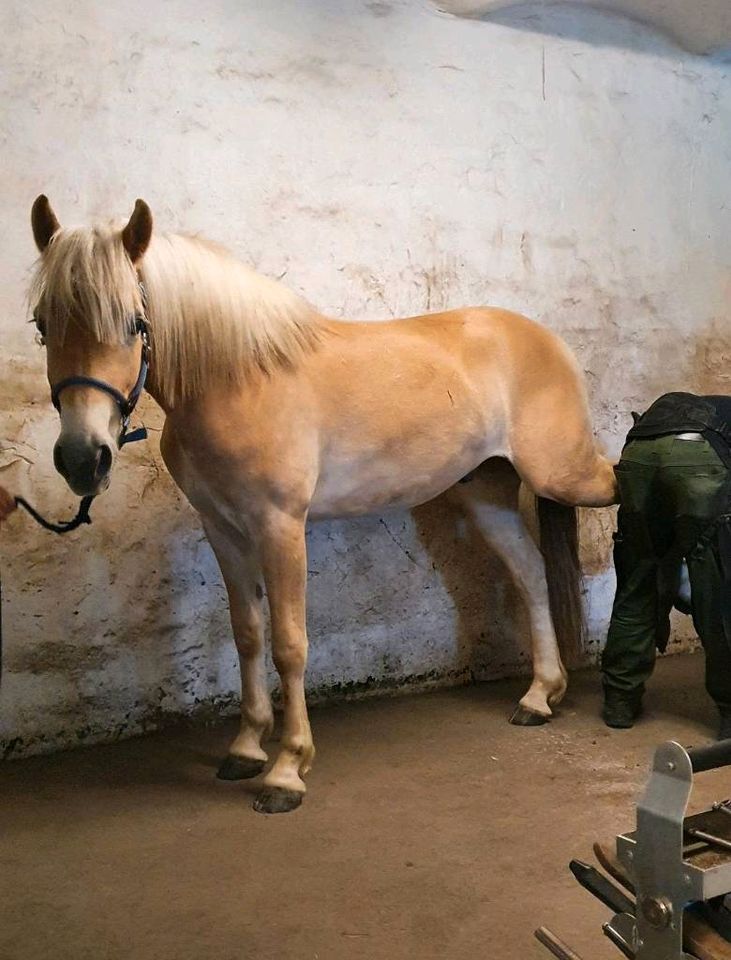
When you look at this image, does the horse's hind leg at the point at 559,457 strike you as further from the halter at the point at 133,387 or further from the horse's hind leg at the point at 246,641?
the halter at the point at 133,387

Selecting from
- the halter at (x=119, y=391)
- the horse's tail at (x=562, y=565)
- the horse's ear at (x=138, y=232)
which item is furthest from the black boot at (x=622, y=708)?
the horse's ear at (x=138, y=232)

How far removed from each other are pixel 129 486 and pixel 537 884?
5.66 ft

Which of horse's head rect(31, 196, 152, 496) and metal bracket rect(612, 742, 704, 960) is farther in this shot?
horse's head rect(31, 196, 152, 496)

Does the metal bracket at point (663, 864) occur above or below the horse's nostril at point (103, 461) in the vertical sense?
below

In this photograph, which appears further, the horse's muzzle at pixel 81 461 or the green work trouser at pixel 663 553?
the green work trouser at pixel 663 553

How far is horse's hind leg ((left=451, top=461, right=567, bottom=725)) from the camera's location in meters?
3.20

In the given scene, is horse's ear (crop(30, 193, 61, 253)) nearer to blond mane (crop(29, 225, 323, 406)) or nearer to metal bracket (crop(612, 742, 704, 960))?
blond mane (crop(29, 225, 323, 406))

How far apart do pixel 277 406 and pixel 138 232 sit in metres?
0.58

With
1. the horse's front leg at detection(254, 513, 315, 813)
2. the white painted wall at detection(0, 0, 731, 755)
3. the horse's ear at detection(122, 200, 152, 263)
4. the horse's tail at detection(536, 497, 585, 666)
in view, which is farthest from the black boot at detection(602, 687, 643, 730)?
the horse's ear at detection(122, 200, 152, 263)

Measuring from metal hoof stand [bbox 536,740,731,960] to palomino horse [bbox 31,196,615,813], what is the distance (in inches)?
54.9

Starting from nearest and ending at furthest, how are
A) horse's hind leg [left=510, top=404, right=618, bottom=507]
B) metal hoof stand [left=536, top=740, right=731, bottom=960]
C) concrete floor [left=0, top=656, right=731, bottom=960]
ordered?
metal hoof stand [left=536, top=740, right=731, bottom=960] → concrete floor [left=0, top=656, right=731, bottom=960] → horse's hind leg [left=510, top=404, right=618, bottom=507]

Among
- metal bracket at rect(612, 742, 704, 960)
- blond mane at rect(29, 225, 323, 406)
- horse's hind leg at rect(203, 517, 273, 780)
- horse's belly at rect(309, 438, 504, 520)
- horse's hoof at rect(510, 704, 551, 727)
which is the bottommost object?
horse's hoof at rect(510, 704, 551, 727)

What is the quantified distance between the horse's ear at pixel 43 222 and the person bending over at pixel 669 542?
1.88 metres

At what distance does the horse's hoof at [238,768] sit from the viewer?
2.61m
